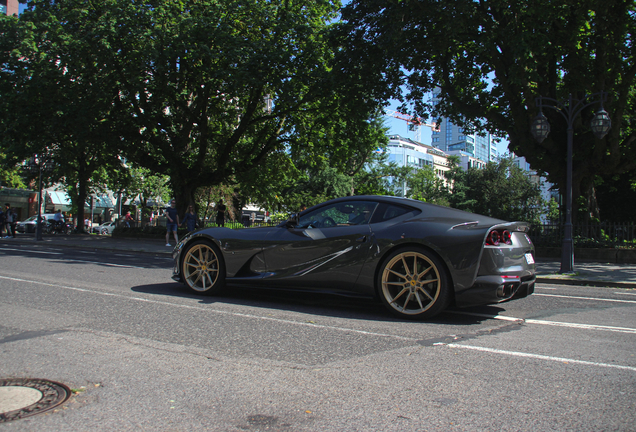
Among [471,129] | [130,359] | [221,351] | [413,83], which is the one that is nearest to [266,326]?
[221,351]

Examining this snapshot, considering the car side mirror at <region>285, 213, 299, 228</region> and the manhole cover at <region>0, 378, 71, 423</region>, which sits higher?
the car side mirror at <region>285, 213, 299, 228</region>

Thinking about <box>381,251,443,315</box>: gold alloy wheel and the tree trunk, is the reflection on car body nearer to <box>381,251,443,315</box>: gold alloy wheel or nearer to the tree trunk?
<box>381,251,443,315</box>: gold alloy wheel

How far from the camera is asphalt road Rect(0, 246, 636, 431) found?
2.84m

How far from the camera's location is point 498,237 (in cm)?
556

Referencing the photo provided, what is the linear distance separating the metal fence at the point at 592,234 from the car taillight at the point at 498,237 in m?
12.4

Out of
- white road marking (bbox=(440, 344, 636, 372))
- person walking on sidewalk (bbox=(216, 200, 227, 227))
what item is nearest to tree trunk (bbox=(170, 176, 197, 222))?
person walking on sidewalk (bbox=(216, 200, 227, 227))

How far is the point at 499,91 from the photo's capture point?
20.0 metres

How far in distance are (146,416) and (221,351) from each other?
4.41 feet

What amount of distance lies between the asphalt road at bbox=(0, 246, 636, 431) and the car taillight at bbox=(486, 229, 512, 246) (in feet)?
2.87

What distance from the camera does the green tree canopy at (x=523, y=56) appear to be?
15.1 m

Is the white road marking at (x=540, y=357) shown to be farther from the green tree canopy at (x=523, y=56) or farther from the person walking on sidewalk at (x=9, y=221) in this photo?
the person walking on sidewalk at (x=9, y=221)

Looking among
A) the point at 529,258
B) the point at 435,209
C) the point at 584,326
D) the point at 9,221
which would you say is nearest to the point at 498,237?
the point at 529,258

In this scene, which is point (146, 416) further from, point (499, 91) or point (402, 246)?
point (499, 91)

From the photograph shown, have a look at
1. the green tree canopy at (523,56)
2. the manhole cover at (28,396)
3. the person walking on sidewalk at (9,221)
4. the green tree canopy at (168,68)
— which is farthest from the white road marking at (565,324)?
the person walking on sidewalk at (9,221)
